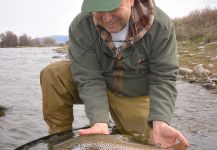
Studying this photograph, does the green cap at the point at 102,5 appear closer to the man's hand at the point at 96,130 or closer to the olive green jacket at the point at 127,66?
the olive green jacket at the point at 127,66

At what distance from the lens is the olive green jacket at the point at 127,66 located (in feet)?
11.8

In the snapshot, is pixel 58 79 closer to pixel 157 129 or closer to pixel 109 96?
pixel 109 96

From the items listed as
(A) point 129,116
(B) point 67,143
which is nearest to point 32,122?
(A) point 129,116

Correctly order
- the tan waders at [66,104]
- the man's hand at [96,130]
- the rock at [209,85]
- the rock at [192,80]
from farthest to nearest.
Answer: the rock at [192,80], the rock at [209,85], the tan waders at [66,104], the man's hand at [96,130]

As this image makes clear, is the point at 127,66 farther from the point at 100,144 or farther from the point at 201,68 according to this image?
the point at 201,68

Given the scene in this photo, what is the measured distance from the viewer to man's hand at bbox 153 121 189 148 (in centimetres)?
310

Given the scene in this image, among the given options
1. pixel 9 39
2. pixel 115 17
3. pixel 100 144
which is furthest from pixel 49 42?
→ pixel 100 144

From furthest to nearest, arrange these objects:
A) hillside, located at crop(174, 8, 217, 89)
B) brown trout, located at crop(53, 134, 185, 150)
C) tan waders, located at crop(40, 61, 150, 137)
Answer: hillside, located at crop(174, 8, 217, 89) < tan waders, located at crop(40, 61, 150, 137) < brown trout, located at crop(53, 134, 185, 150)

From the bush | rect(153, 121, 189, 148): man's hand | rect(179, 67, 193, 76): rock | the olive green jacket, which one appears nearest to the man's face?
the olive green jacket

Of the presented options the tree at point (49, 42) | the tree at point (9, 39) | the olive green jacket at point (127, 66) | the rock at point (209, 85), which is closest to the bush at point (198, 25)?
the rock at point (209, 85)

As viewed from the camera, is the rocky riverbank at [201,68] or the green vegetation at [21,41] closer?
the rocky riverbank at [201,68]

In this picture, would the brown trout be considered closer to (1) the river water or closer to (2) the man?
(2) the man

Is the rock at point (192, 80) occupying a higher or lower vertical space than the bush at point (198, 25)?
lower

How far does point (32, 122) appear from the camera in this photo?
16.4 feet
